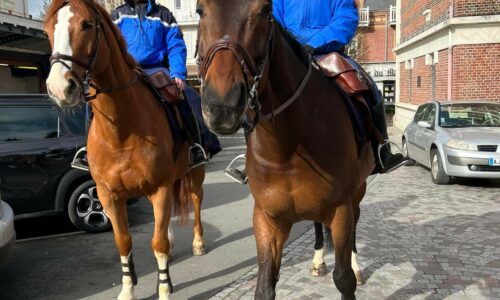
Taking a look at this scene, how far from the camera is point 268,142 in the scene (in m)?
2.60

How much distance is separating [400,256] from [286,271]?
4.59 ft

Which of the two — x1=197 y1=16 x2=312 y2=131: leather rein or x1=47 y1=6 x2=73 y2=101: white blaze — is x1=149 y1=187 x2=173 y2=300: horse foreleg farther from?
x1=197 y1=16 x2=312 y2=131: leather rein

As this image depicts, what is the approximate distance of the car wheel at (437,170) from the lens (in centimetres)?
976

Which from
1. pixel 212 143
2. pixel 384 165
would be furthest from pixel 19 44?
pixel 384 165

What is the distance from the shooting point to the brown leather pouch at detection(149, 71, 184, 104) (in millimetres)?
4609

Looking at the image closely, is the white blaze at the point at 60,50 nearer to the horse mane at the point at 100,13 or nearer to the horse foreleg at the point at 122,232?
the horse mane at the point at 100,13

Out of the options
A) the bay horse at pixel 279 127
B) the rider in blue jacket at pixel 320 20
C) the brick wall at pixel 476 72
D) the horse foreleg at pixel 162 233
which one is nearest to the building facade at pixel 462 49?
the brick wall at pixel 476 72

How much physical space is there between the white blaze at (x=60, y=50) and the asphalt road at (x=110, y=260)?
2.41m

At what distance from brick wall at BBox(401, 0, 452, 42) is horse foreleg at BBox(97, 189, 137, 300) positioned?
14.3m

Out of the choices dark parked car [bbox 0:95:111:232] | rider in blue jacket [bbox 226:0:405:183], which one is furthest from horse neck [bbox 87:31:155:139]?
dark parked car [bbox 0:95:111:232]

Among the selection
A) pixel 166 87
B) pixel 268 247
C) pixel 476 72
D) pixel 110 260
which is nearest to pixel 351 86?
pixel 268 247

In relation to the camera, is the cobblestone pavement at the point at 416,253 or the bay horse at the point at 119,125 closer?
the bay horse at the point at 119,125

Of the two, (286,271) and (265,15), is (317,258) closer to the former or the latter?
(286,271)

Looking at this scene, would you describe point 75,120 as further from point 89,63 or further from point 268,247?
point 268,247
